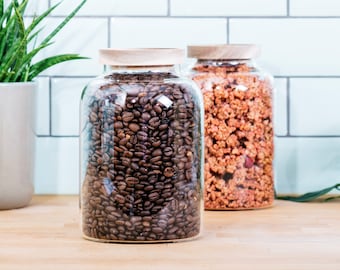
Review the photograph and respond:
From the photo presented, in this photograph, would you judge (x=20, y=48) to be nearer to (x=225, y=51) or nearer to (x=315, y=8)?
(x=225, y=51)

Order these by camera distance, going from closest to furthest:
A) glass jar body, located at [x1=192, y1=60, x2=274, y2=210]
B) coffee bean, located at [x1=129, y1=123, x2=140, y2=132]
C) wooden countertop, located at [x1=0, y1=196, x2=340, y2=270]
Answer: wooden countertop, located at [x1=0, y1=196, x2=340, y2=270], coffee bean, located at [x1=129, y1=123, x2=140, y2=132], glass jar body, located at [x1=192, y1=60, x2=274, y2=210]

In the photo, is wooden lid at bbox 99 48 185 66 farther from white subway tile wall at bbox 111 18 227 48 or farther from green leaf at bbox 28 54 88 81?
white subway tile wall at bbox 111 18 227 48

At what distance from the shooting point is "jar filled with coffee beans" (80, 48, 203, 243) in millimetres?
1225

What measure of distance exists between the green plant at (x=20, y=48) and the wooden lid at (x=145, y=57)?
306mm

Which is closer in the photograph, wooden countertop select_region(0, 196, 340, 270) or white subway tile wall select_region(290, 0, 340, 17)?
wooden countertop select_region(0, 196, 340, 270)

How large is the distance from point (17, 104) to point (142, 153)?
37cm

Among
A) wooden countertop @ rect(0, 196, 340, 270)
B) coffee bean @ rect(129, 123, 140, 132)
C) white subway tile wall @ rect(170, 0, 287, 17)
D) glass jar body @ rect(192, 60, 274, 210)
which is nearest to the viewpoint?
wooden countertop @ rect(0, 196, 340, 270)

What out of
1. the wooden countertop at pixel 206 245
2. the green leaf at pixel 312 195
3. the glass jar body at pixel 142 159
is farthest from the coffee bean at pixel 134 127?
the green leaf at pixel 312 195

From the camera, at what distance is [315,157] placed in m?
1.71

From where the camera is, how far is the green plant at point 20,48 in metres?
1.52

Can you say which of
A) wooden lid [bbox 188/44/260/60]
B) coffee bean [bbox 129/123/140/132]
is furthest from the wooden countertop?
wooden lid [bbox 188/44/260/60]

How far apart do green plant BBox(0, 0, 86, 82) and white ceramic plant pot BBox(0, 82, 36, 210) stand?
0.11ft

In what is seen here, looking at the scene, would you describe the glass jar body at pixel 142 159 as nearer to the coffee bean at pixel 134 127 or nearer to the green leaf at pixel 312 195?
the coffee bean at pixel 134 127

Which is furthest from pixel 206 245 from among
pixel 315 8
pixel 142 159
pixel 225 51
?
pixel 315 8
